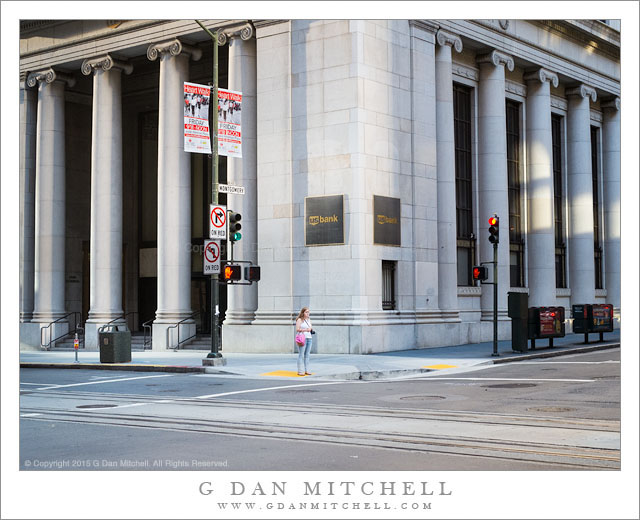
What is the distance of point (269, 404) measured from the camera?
15906 millimetres

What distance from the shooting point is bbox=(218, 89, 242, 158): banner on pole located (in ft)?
82.4

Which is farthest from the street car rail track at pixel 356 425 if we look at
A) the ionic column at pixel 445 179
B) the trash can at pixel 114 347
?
the ionic column at pixel 445 179

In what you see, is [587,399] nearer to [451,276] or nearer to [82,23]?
[451,276]

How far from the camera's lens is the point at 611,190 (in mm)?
48875

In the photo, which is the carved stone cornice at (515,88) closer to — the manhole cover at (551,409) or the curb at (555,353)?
the curb at (555,353)

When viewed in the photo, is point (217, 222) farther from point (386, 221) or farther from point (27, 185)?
point (27, 185)

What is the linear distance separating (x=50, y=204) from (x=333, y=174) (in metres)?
15.3

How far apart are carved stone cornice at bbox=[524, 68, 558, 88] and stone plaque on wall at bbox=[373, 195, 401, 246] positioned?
13703 millimetres

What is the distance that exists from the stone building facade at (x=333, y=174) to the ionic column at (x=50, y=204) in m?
0.09

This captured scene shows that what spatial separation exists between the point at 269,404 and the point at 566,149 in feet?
109

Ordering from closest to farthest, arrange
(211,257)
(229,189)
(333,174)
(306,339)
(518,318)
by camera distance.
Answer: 1. (306,339)
2. (229,189)
3. (211,257)
4. (518,318)
5. (333,174)

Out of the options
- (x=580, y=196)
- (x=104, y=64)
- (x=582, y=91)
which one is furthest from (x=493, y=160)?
(x=104, y=64)

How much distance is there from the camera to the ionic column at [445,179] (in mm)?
34000

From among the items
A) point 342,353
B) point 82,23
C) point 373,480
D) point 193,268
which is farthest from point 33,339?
point 373,480
